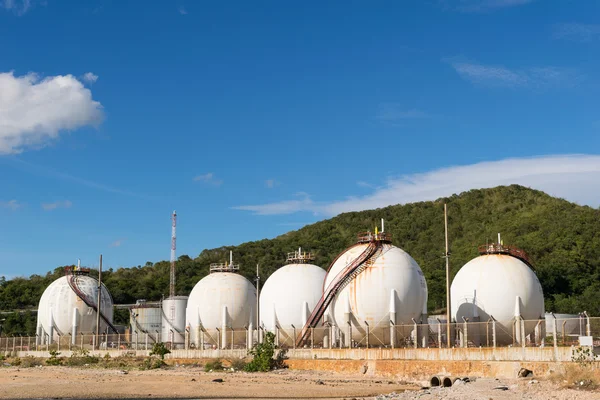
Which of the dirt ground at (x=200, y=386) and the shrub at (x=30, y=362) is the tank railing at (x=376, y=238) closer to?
the dirt ground at (x=200, y=386)

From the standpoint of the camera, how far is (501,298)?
41.4 meters

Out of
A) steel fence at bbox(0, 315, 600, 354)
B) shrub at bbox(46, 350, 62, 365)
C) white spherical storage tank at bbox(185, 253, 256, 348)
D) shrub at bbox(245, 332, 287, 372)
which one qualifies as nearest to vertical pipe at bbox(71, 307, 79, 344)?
shrub at bbox(46, 350, 62, 365)

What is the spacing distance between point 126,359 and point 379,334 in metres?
18.8

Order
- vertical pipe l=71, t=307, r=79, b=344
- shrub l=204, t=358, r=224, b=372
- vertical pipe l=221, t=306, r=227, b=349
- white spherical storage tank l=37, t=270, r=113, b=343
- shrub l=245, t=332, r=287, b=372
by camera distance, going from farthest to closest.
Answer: white spherical storage tank l=37, t=270, r=113, b=343, vertical pipe l=71, t=307, r=79, b=344, vertical pipe l=221, t=306, r=227, b=349, shrub l=204, t=358, r=224, b=372, shrub l=245, t=332, r=287, b=372

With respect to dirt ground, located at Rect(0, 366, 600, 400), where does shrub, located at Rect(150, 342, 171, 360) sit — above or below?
above

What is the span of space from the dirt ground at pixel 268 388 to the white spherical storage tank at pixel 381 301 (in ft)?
14.4

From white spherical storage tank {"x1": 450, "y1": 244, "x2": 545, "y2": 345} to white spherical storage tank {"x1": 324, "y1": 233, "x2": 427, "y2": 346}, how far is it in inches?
122

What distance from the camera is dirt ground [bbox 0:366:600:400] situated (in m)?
25.4

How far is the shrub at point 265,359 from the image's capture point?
131 feet

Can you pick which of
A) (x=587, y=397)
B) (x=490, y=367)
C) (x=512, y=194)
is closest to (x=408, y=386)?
(x=490, y=367)

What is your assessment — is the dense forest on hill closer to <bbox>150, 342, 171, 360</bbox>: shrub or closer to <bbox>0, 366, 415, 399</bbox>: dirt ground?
<bbox>150, 342, 171, 360</bbox>: shrub

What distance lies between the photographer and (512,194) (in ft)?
383

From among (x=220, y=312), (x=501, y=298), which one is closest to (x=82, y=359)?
(x=220, y=312)

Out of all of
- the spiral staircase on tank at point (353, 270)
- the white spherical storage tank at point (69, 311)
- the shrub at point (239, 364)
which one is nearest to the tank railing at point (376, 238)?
the spiral staircase on tank at point (353, 270)
